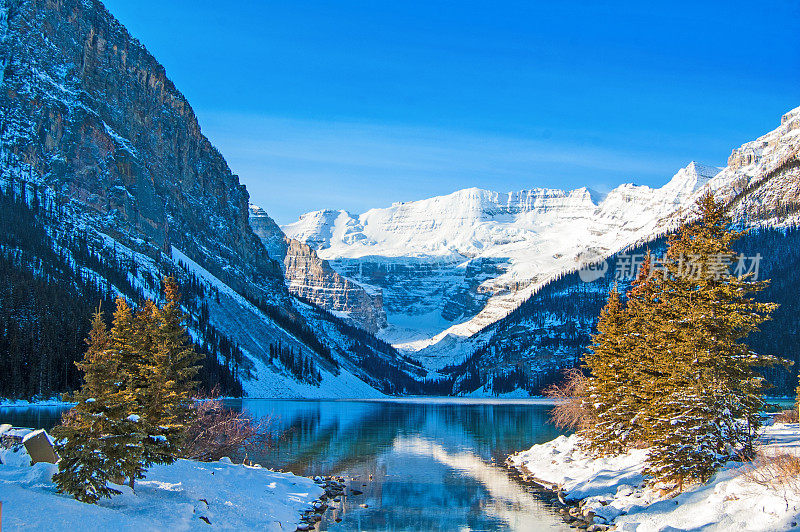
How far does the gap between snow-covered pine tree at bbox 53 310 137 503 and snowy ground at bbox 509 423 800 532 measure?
1955 centimetres

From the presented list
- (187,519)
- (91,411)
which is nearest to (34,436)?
(91,411)

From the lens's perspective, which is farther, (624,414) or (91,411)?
(624,414)

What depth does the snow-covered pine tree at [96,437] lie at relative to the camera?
68.9ft

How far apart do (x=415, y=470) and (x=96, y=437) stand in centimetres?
3234

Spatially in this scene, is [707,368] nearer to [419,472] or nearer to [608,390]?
[608,390]

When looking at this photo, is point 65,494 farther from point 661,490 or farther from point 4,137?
point 4,137

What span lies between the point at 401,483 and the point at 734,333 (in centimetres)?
2422

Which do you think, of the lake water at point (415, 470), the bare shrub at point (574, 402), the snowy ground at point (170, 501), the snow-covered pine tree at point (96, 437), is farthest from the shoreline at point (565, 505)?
the snow-covered pine tree at point (96, 437)

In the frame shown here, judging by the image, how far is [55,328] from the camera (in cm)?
10656

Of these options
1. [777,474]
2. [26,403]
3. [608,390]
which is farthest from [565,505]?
[26,403]

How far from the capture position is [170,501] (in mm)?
24406

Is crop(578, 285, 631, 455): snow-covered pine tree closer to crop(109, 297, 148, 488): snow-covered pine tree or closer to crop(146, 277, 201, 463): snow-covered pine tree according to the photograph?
crop(146, 277, 201, 463): snow-covered pine tree

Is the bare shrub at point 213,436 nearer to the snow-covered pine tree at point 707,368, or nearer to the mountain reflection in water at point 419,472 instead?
the mountain reflection in water at point 419,472

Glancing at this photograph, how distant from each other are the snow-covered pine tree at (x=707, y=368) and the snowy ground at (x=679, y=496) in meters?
1.18
